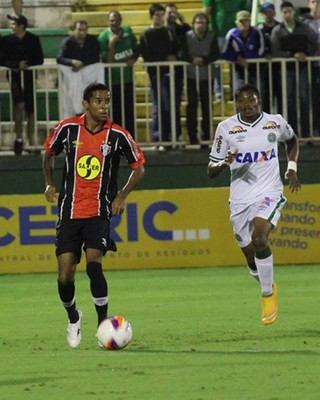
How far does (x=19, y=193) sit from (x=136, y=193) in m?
1.65

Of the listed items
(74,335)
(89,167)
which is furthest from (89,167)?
(74,335)

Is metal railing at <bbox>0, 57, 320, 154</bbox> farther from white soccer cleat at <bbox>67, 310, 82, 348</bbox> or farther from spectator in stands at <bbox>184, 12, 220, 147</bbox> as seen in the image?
white soccer cleat at <bbox>67, 310, 82, 348</bbox>

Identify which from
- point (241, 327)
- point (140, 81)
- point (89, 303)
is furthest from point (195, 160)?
point (241, 327)

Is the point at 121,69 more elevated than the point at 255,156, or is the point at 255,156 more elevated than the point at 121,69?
the point at 121,69

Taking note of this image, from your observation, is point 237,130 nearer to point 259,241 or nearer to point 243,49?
point 259,241

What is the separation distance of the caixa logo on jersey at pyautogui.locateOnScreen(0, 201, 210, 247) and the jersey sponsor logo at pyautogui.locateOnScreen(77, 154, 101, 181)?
755cm

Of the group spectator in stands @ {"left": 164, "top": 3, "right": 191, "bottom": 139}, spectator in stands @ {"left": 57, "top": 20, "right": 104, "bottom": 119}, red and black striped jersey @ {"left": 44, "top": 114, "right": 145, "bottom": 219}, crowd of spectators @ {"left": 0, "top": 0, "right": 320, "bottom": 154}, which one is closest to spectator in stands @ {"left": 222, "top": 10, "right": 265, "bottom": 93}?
crowd of spectators @ {"left": 0, "top": 0, "right": 320, "bottom": 154}

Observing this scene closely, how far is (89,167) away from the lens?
11.2 metres

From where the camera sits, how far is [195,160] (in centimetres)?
1927

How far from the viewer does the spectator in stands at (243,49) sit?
62.3 feet

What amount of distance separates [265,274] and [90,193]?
81.8 inches

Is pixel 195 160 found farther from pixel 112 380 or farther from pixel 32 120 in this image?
pixel 112 380

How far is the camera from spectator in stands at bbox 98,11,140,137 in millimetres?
19250

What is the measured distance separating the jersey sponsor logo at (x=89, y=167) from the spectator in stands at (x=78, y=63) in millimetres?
7611
